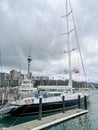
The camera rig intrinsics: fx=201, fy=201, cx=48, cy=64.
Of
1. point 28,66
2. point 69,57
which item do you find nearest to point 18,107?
point 69,57

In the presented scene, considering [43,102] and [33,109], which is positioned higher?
[43,102]

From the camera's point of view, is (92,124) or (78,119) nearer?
(92,124)

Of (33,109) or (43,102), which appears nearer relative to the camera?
(33,109)

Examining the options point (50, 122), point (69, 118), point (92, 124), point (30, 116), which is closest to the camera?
point (50, 122)

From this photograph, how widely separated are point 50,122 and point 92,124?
4.72 meters

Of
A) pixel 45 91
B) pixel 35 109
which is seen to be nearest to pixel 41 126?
pixel 35 109

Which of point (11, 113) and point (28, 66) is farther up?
point (28, 66)

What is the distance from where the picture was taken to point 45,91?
1331 inches

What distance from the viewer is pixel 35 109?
92.2 feet

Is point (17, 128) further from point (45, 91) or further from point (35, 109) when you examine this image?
point (45, 91)

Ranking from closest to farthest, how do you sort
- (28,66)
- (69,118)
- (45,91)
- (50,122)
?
(50,122), (69,118), (45,91), (28,66)

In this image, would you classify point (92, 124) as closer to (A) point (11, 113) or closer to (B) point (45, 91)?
(A) point (11, 113)

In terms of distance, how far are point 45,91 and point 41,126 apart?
51.8ft

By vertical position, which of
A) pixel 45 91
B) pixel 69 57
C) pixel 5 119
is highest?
pixel 69 57
